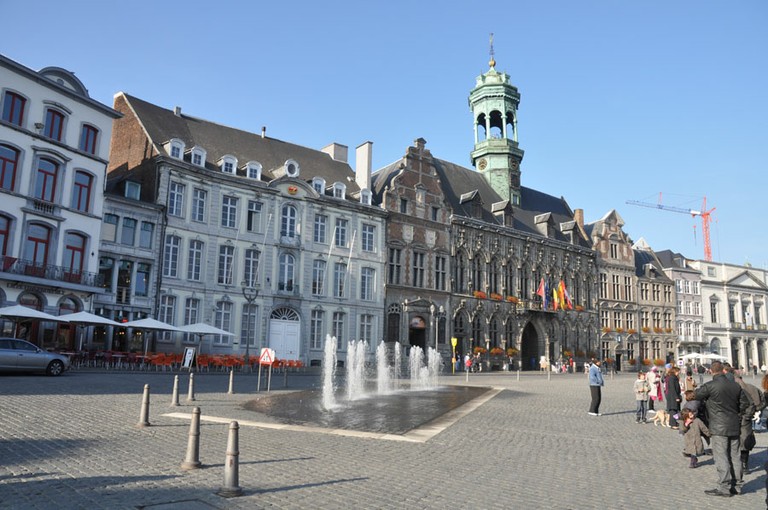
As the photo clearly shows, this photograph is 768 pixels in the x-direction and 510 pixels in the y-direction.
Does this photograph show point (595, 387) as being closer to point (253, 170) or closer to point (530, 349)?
point (253, 170)

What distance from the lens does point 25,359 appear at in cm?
2028

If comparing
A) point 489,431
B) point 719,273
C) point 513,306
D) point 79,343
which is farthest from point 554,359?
point 489,431

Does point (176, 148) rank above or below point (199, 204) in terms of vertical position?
above

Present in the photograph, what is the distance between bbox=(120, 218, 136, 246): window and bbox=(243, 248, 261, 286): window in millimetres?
6707

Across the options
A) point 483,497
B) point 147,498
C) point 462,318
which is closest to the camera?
point 147,498

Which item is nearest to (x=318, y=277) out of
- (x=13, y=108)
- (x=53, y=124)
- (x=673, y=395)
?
(x=53, y=124)


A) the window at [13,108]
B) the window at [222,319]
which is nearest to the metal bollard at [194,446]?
the window at [13,108]

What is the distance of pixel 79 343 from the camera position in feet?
95.6

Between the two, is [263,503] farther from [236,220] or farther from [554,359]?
[554,359]

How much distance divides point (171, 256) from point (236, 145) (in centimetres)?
975

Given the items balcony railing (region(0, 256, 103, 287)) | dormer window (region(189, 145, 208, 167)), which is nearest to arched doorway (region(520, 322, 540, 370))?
dormer window (region(189, 145, 208, 167))

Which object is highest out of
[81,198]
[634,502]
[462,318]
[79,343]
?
[81,198]

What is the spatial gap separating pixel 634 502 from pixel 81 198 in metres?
30.3

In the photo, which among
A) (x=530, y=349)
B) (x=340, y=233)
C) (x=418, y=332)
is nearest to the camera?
(x=340, y=233)
